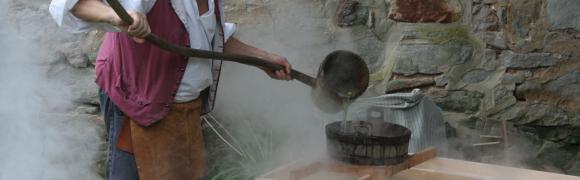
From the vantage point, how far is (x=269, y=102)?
13.2 ft

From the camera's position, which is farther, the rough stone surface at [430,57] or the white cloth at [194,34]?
the rough stone surface at [430,57]

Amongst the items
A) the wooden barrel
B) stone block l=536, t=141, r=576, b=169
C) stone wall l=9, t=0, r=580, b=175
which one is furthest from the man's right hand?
stone block l=536, t=141, r=576, b=169

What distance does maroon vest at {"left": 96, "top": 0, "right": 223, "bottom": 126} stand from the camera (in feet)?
8.65

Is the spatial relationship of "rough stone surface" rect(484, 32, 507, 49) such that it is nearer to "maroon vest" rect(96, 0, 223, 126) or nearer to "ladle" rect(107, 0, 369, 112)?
"ladle" rect(107, 0, 369, 112)

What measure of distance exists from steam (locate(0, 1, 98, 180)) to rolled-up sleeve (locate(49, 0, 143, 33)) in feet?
5.40

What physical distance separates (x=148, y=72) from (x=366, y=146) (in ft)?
2.46

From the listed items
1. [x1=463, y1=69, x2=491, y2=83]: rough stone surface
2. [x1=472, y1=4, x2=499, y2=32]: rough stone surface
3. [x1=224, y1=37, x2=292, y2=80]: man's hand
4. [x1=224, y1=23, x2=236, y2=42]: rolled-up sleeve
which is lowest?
[x1=463, y1=69, x2=491, y2=83]: rough stone surface

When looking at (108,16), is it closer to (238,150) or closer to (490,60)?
(238,150)

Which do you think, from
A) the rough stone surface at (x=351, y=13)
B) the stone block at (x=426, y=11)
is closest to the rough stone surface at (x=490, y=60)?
the stone block at (x=426, y=11)

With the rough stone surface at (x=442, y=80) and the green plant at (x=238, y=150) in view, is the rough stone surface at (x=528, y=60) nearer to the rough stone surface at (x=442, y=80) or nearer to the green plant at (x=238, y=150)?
the rough stone surface at (x=442, y=80)

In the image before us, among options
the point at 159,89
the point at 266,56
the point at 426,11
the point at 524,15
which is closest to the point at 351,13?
the point at 426,11

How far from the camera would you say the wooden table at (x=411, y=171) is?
262 centimetres

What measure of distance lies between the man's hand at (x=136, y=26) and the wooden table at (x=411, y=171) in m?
0.60

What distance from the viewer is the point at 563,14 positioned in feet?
12.9
